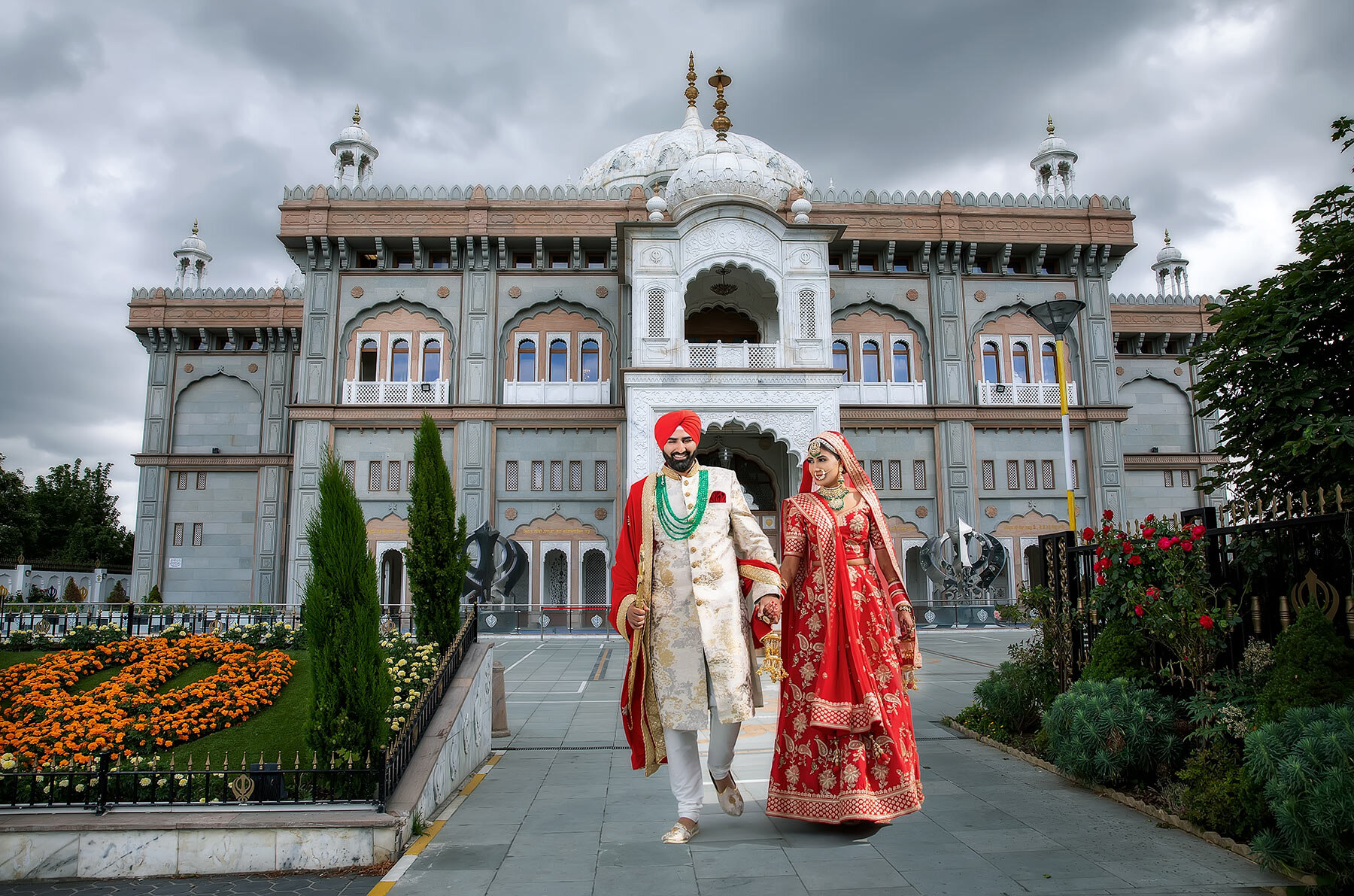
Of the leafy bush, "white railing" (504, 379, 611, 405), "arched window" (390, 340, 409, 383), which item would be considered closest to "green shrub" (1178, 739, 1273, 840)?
the leafy bush

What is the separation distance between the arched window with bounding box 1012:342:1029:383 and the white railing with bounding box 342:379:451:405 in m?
16.8

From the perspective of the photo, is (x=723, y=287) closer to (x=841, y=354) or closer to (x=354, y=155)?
(x=841, y=354)

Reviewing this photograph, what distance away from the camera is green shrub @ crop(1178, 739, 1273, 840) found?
168 inches

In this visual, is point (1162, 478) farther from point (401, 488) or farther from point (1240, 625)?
point (1240, 625)

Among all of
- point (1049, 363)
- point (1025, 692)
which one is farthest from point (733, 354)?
point (1025, 692)

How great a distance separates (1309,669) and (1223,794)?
743 mm

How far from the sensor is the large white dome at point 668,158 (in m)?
29.8

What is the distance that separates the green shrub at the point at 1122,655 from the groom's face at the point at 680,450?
10.7 feet

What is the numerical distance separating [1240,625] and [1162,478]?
28.2m

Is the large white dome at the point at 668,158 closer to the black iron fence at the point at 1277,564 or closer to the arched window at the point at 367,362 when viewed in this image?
the arched window at the point at 367,362

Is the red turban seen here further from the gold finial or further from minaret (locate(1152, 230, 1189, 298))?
minaret (locate(1152, 230, 1189, 298))

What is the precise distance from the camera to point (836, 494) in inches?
192

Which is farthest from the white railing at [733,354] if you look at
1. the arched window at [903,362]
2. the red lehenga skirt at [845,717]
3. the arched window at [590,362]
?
the red lehenga skirt at [845,717]

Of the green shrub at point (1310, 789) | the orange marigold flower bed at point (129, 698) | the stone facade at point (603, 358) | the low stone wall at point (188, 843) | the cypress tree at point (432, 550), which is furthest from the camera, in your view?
the stone facade at point (603, 358)
